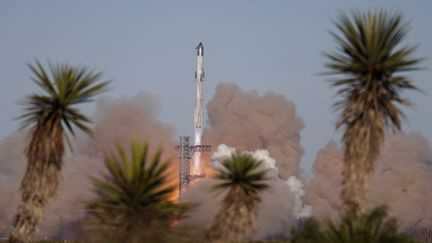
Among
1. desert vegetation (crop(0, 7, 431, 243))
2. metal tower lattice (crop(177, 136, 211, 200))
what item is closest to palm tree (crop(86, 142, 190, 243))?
desert vegetation (crop(0, 7, 431, 243))

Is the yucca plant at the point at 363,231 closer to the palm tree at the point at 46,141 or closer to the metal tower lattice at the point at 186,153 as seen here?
the palm tree at the point at 46,141

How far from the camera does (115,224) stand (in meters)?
33.1

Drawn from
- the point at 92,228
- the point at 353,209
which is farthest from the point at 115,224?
the point at 353,209

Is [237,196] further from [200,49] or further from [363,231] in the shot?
[200,49]

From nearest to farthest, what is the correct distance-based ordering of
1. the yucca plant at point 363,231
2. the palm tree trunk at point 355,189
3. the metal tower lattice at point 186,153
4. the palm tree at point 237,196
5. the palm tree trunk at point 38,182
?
1. the yucca plant at point 363,231
2. the palm tree trunk at point 355,189
3. the palm tree trunk at point 38,182
4. the palm tree at point 237,196
5. the metal tower lattice at point 186,153

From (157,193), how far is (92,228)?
117 inches

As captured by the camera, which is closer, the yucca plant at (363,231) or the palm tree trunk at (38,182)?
the yucca plant at (363,231)

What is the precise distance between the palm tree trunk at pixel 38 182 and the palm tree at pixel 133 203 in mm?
8762

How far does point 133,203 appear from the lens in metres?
33.1

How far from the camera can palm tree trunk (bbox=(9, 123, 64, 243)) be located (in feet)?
136

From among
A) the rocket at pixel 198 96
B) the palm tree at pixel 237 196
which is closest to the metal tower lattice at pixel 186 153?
the rocket at pixel 198 96

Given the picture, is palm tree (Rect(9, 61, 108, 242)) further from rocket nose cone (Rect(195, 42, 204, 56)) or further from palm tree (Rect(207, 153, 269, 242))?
rocket nose cone (Rect(195, 42, 204, 56))

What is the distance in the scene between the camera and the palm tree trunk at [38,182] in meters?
41.3

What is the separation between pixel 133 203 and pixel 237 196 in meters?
10.8
